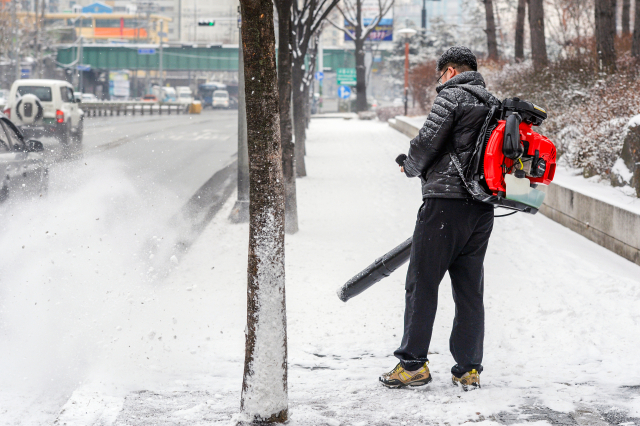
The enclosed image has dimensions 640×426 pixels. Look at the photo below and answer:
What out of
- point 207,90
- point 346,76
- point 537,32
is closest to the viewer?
point 537,32

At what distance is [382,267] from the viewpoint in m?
4.31

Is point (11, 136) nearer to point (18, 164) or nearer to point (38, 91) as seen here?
point (18, 164)

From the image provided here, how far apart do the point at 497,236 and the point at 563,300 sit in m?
2.81

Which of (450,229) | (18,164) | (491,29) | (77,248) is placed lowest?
(77,248)

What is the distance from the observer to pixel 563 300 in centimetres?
573

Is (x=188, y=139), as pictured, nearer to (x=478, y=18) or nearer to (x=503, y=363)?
(x=503, y=363)

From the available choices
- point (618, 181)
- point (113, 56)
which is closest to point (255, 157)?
point (618, 181)

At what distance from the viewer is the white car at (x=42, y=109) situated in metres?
20.3

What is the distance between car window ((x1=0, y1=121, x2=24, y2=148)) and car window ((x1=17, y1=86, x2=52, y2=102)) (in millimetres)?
13028

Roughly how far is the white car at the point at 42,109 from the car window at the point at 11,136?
12.0 metres

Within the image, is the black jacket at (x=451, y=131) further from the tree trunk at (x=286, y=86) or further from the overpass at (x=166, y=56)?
the overpass at (x=166, y=56)

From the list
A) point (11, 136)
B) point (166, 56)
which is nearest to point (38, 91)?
point (11, 136)

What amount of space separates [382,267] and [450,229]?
2.28 feet

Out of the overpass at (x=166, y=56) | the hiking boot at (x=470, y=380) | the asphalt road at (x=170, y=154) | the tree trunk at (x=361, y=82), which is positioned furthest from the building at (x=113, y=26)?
the hiking boot at (x=470, y=380)
